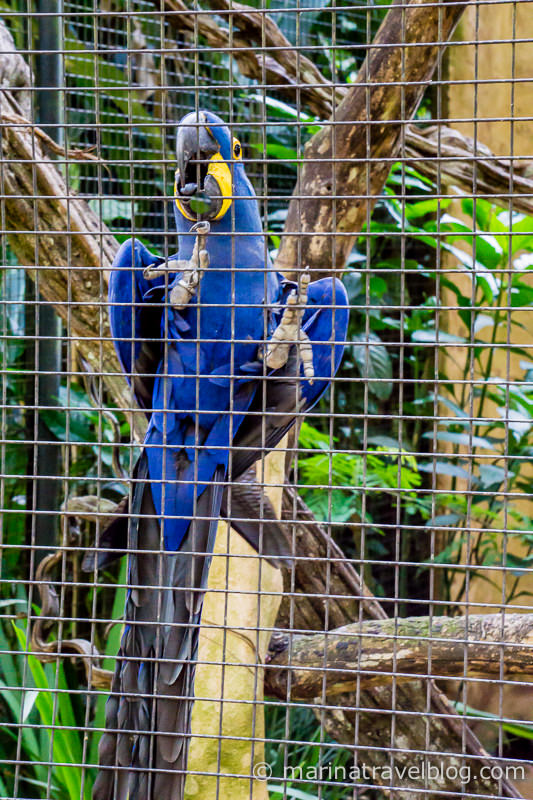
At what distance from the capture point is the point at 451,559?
232 cm

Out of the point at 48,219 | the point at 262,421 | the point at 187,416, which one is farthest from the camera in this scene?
the point at 48,219

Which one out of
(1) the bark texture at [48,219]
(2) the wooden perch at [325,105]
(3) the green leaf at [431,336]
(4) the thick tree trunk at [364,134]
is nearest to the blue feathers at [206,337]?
(4) the thick tree trunk at [364,134]

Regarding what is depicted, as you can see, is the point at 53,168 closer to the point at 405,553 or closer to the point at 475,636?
the point at 475,636

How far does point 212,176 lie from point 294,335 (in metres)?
0.27

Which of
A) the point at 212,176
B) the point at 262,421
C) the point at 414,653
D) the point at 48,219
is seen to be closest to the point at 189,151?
the point at 212,176

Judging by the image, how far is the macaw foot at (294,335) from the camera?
0.93 meters

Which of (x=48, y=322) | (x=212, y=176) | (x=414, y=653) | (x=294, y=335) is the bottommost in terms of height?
(x=414, y=653)

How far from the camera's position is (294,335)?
1092 millimetres

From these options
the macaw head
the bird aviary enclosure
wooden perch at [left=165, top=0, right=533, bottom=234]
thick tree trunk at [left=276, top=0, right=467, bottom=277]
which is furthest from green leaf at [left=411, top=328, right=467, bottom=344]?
the macaw head

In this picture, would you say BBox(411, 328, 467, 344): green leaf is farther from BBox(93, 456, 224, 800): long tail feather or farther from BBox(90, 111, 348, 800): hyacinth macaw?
BBox(93, 456, 224, 800): long tail feather

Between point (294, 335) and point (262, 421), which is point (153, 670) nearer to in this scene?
point (262, 421)

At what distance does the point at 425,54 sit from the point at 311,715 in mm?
1762

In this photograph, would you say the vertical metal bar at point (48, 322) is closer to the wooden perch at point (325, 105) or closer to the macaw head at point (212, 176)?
the wooden perch at point (325, 105)

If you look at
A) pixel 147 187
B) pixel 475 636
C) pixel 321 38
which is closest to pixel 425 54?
pixel 475 636
